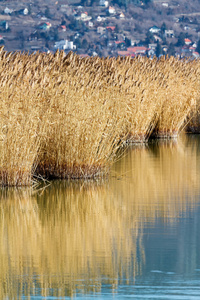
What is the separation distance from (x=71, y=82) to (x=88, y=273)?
5.25 meters

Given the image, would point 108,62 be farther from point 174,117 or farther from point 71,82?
point 71,82

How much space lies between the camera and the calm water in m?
5.84

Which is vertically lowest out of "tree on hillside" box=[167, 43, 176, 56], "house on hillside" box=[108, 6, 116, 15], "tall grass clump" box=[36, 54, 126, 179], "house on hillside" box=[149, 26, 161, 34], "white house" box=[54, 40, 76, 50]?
"tall grass clump" box=[36, 54, 126, 179]

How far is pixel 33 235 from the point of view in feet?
25.2

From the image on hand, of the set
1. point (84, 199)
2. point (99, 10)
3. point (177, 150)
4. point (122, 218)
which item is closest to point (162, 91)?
point (177, 150)

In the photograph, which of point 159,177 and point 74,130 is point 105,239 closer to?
point 74,130

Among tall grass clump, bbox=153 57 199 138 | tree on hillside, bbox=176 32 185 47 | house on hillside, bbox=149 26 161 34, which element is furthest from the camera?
house on hillside, bbox=149 26 161 34

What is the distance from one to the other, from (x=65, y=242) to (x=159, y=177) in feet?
14.7

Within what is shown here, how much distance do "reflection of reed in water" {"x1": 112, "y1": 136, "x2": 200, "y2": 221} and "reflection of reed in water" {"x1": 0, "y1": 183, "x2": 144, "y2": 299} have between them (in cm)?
38

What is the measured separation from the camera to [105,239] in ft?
24.3

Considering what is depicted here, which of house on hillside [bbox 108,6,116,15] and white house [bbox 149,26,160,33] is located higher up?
house on hillside [bbox 108,6,116,15]

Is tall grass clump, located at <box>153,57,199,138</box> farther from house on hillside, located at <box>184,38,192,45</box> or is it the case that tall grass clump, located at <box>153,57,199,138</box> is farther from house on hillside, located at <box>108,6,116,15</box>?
house on hillside, located at <box>108,6,116,15</box>

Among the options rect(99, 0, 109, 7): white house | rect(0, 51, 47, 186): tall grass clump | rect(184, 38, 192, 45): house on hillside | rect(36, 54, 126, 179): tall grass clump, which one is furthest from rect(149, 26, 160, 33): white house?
rect(0, 51, 47, 186): tall grass clump

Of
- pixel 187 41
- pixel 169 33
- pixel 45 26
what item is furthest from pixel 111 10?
pixel 187 41
